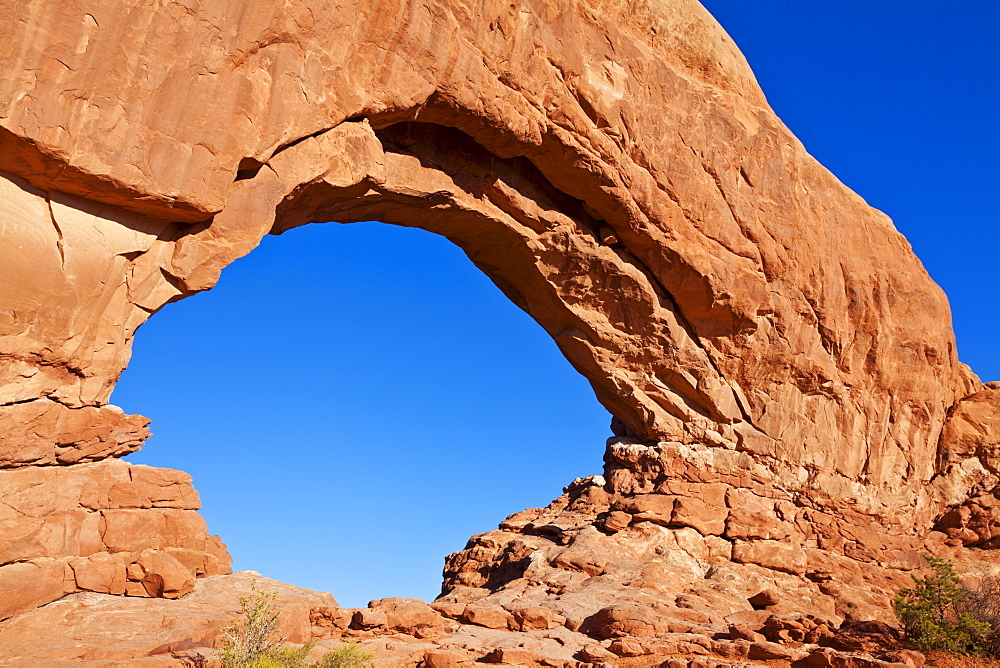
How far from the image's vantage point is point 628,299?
1930 centimetres

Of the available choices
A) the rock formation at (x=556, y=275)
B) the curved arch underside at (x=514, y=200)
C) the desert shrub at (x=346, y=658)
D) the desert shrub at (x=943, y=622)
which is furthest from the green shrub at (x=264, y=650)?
the desert shrub at (x=943, y=622)

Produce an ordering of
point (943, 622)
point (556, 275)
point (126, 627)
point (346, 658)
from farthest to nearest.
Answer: point (556, 275), point (943, 622), point (126, 627), point (346, 658)

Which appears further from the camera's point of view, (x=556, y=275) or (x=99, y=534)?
(x=556, y=275)

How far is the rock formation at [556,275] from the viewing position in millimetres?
10797

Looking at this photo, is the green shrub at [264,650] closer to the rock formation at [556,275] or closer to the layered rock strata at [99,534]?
the rock formation at [556,275]

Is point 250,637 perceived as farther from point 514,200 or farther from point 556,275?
point 556,275

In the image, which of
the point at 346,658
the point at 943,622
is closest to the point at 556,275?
the point at 943,622

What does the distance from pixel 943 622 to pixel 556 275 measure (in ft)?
32.4

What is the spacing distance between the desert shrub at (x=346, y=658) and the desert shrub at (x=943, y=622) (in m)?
7.67

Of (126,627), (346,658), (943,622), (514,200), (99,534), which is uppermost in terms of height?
(514,200)

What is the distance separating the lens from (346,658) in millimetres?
9234

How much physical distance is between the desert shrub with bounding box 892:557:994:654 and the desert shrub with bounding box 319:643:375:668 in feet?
25.2

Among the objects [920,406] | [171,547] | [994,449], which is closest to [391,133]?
[171,547]

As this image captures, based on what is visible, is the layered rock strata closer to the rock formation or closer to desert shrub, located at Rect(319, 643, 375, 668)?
the rock formation
